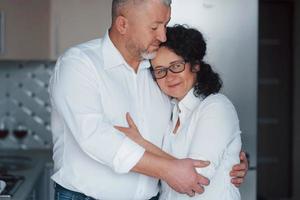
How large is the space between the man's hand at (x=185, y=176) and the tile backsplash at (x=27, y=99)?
8.49 ft

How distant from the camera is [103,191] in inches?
81.7

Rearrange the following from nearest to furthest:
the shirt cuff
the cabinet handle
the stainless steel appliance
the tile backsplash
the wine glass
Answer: the shirt cuff < the stainless steel appliance < the cabinet handle < the wine glass < the tile backsplash

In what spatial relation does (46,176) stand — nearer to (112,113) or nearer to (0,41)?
(0,41)

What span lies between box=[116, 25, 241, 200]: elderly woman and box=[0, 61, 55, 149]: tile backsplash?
2313 mm

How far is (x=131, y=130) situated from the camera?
202cm

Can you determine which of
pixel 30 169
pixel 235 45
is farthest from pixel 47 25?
pixel 235 45

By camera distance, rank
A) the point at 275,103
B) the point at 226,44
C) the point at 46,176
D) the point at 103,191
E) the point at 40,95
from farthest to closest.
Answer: the point at 275,103 < the point at 40,95 < the point at 46,176 < the point at 226,44 < the point at 103,191

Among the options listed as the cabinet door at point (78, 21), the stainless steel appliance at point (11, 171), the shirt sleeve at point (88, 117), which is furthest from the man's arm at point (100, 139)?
the cabinet door at point (78, 21)

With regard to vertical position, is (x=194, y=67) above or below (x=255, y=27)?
below

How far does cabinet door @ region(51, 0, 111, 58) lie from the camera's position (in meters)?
3.86

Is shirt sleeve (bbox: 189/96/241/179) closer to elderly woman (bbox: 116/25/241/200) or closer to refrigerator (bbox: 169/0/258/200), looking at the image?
elderly woman (bbox: 116/25/241/200)

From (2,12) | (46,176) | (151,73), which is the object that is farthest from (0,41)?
(151,73)

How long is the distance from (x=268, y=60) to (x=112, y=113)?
439 centimetres

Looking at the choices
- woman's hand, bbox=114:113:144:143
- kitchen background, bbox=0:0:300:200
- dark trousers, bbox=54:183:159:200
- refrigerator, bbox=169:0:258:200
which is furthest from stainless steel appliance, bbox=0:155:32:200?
refrigerator, bbox=169:0:258:200
